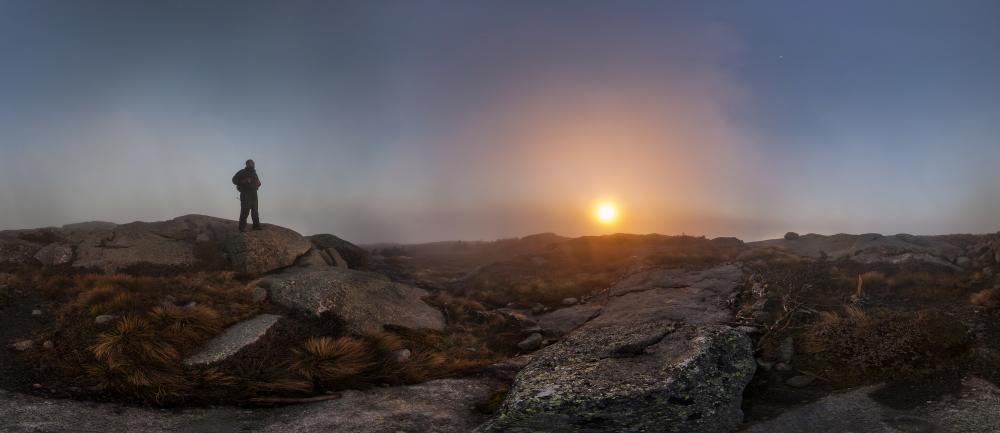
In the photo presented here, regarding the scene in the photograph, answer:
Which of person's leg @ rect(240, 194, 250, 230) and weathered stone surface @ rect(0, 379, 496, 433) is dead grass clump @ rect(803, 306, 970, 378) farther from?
person's leg @ rect(240, 194, 250, 230)

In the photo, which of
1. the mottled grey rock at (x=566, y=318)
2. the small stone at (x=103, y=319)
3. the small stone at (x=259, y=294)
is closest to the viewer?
the small stone at (x=103, y=319)

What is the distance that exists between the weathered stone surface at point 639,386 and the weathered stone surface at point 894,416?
0.95m

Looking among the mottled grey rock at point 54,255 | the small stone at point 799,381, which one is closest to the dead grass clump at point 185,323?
the mottled grey rock at point 54,255

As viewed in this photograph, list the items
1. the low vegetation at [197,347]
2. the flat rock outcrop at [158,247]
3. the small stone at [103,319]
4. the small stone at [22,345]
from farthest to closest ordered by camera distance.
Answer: the flat rock outcrop at [158,247] → the small stone at [103,319] → the small stone at [22,345] → the low vegetation at [197,347]

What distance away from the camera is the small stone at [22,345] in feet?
35.5

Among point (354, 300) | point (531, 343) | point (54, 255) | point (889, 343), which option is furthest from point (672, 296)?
point (54, 255)

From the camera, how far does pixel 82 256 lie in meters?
19.2

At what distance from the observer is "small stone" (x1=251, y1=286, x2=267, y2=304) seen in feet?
48.2

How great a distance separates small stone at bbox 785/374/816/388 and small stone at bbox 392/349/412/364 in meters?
9.09

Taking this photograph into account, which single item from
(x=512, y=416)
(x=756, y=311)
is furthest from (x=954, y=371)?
(x=512, y=416)

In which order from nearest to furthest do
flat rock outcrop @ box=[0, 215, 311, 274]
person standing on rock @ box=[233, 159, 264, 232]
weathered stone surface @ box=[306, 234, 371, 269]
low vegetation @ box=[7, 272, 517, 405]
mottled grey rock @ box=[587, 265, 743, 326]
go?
low vegetation @ box=[7, 272, 517, 405] → mottled grey rock @ box=[587, 265, 743, 326] → flat rock outcrop @ box=[0, 215, 311, 274] → person standing on rock @ box=[233, 159, 264, 232] → weathered stone surface @ box=[306, 234, 371, 269]

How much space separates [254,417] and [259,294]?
6.76 m

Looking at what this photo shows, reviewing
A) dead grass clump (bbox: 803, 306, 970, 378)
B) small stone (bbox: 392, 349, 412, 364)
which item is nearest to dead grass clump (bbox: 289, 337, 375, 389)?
small stone (bbox: 392, 349, 412, 364)

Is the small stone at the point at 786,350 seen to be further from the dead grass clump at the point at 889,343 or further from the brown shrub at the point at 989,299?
the brown shrub at the point at 989,299
